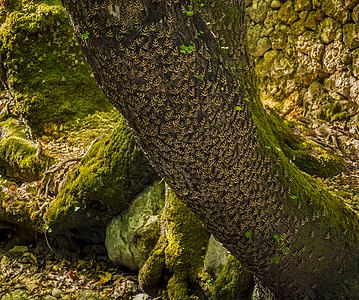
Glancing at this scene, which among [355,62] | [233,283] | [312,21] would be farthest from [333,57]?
[233,283]

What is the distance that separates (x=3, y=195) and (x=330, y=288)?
4094 millimetres

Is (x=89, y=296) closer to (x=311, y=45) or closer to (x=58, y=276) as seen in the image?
(x=58, y=276)

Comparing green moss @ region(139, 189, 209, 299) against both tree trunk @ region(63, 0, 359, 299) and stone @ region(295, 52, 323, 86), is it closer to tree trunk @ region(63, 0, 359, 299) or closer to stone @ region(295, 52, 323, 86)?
tree trunk @ region(63, 0, 359, 299)

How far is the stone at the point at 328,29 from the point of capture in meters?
5.06

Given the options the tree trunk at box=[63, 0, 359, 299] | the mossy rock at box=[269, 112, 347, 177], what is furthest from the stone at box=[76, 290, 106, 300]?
the mossy rock at box=[269, 112, 347, 177]

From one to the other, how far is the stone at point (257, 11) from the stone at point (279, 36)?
411mm

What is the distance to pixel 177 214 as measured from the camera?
138 inches

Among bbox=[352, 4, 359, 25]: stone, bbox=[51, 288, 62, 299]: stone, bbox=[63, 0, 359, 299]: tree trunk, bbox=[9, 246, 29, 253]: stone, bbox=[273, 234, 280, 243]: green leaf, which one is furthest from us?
bbox=[352, 4, 359, 25]: stone

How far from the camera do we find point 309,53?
544cm

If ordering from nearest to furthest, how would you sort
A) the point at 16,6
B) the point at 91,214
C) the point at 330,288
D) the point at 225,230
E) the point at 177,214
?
the point at 225,230, the point at 330,288, the point at 177,214, the point at 91,214, the point at 16,6

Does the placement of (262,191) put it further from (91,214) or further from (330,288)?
(91,214)

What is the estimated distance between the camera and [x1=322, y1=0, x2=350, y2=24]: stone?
4898 mm

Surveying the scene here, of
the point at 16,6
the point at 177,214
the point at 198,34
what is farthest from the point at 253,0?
the point at 198,34

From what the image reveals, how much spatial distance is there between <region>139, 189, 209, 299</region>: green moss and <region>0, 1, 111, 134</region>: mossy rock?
2.46 m
